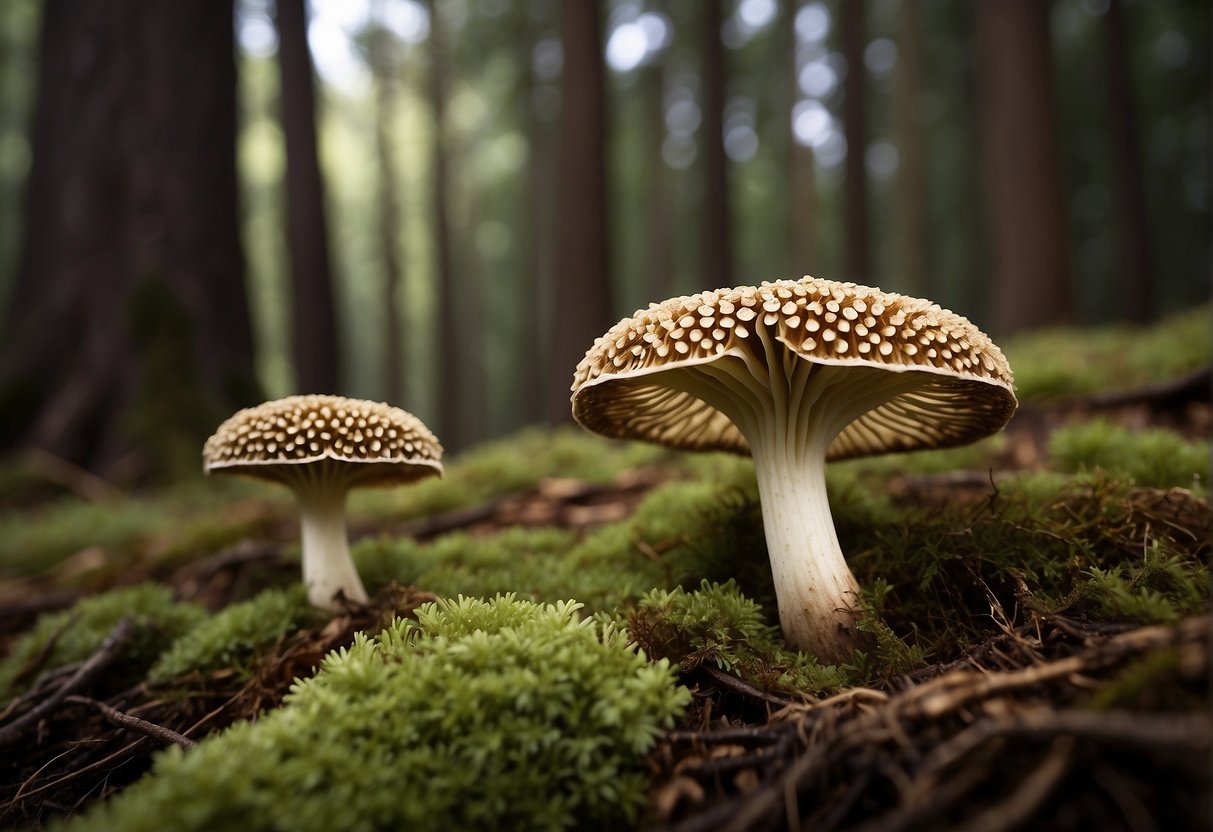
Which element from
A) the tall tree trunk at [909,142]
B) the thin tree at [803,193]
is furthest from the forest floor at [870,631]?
the thin tree at [803,193]

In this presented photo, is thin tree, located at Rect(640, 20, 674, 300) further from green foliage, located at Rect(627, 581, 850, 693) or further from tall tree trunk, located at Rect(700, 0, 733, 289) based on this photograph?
green foliage, located at Rect(627, 581, 850, 693)

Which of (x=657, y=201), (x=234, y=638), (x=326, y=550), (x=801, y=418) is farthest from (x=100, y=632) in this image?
(x=657, y=201)

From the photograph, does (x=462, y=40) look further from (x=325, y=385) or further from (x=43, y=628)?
(x=43, y=628)

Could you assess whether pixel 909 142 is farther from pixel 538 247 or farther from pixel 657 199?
pixel 538 247

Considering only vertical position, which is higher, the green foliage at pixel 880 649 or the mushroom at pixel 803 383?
the mushroom at pixel 803 383

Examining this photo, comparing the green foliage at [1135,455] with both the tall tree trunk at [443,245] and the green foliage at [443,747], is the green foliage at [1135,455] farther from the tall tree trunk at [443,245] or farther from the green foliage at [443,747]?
the tall tree trunk at [443,245]

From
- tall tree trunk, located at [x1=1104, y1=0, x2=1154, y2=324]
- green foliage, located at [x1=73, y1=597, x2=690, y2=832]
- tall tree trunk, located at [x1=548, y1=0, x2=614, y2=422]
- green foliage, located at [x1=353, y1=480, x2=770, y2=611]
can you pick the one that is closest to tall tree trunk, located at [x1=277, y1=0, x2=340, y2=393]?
tall tree trunk, located at [x1=548, y1=0, x2=614, y2=422]
